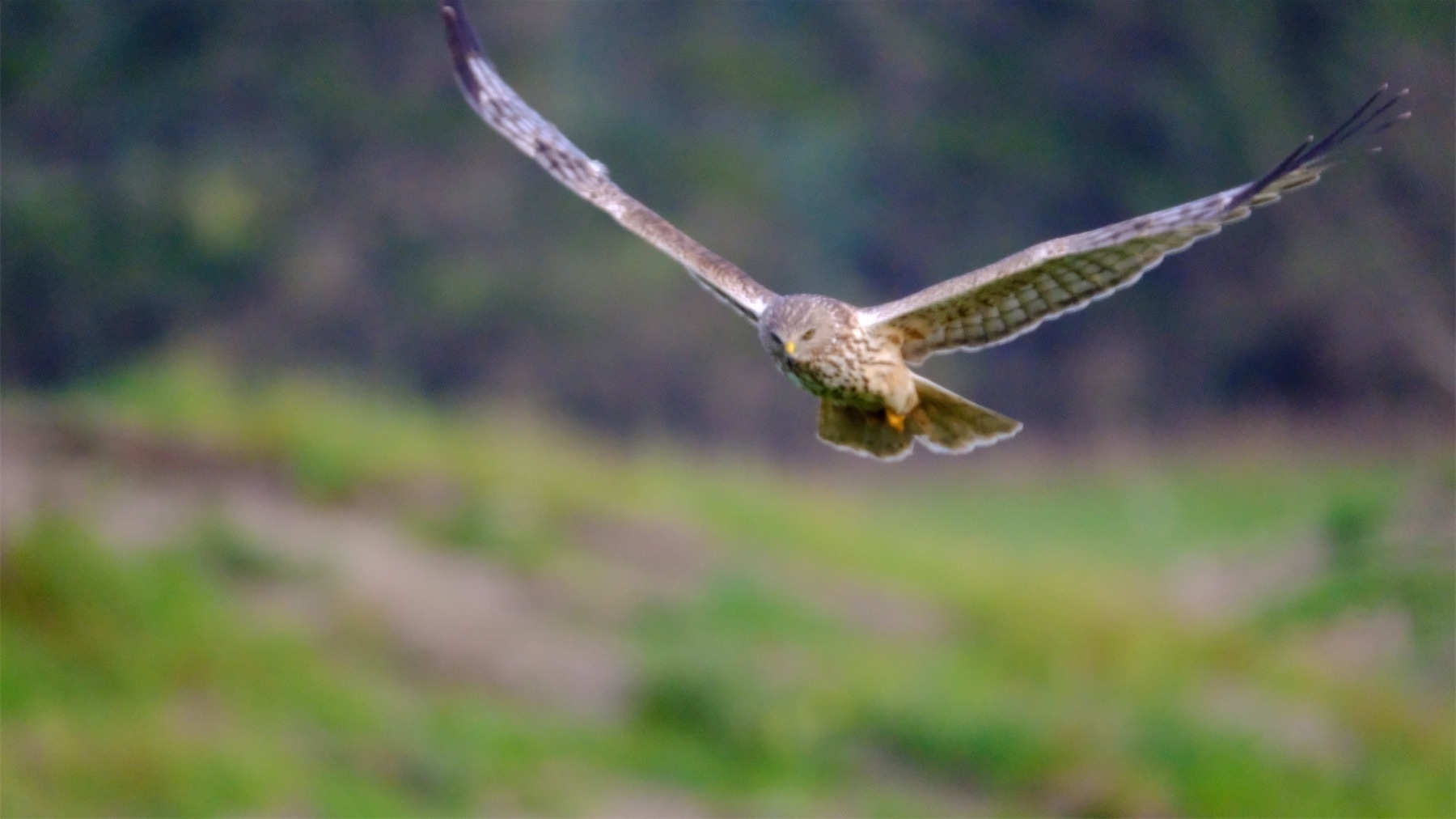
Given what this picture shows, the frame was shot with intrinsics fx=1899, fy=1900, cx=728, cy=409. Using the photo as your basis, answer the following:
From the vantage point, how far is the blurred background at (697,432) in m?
11.1

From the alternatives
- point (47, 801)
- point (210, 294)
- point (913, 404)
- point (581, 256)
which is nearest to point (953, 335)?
point (913, 404)

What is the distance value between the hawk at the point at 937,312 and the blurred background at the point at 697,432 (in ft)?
14.3

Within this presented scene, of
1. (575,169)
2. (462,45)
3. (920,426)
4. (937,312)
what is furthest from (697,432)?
(937,312)

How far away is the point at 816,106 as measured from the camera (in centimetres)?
2375

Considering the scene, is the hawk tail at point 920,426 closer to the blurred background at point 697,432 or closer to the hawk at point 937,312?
the hawk at point 937,312

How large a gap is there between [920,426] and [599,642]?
767cm

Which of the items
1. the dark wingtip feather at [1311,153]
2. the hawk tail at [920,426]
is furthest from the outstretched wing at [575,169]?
the dark wingtip feather at [1311,153]

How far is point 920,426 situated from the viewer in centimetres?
591

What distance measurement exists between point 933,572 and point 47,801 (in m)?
7.93

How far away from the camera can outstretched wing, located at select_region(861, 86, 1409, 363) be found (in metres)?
5.01

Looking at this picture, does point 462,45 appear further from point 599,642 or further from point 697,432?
point 697,432

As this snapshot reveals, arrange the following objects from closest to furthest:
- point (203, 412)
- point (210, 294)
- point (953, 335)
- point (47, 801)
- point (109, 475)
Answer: point (953, 335) → point (47, 801) → point (109, 475) → point (203, 412) → point (210, 294)

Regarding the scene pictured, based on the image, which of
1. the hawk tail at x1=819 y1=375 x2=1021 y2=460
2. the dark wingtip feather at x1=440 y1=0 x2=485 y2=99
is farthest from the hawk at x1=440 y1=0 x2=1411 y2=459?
the dark wingtip feather at x1=440 y1=0 x2=485 y2=99

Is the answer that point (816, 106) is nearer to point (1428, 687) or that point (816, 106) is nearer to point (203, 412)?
point (203, 412)
